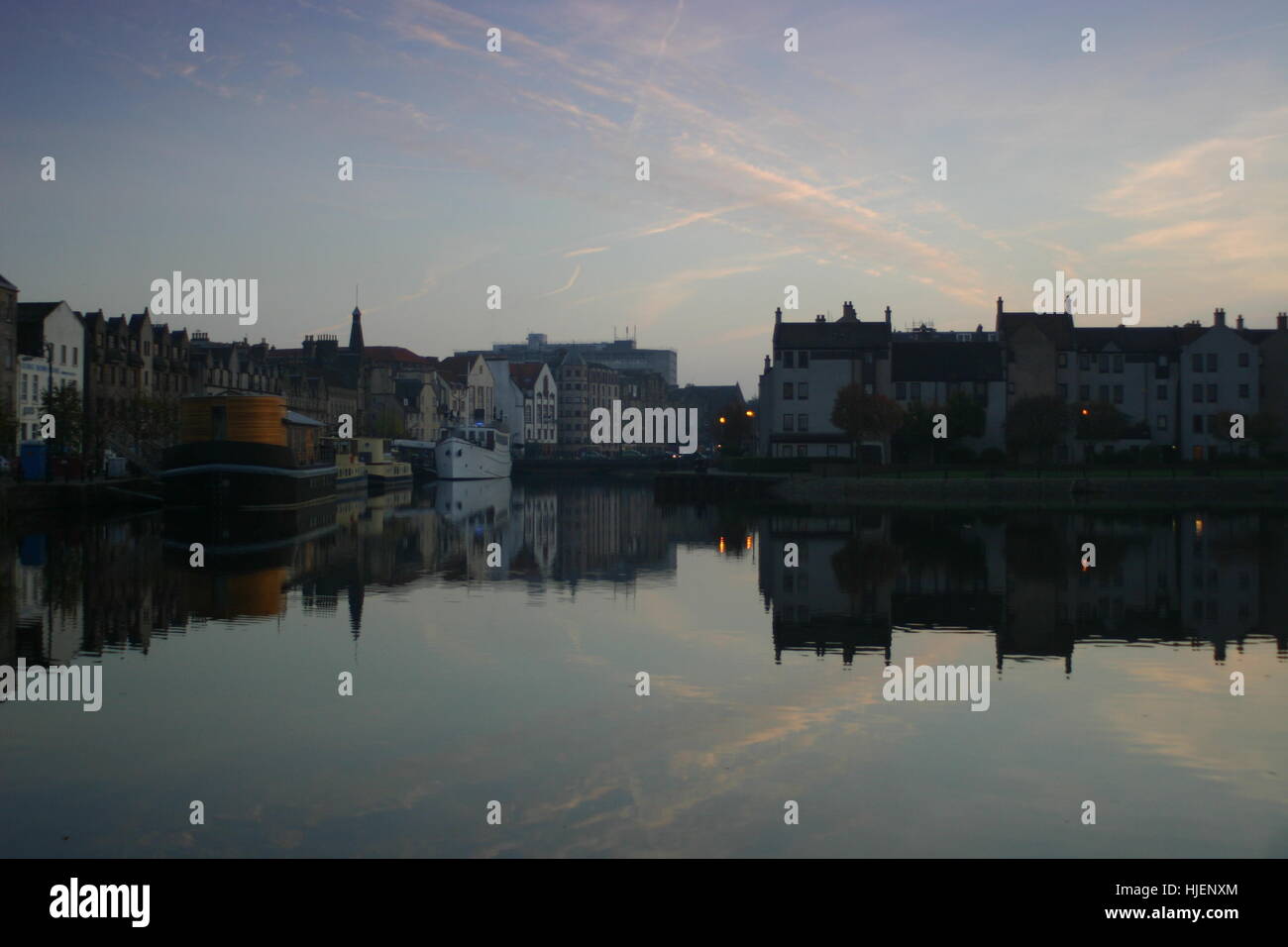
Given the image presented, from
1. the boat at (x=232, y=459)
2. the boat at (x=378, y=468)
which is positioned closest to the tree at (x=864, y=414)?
the boat at (x=378, y=468)

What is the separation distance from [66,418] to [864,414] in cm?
4986

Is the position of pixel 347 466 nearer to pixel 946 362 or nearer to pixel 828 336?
pixel 828 336

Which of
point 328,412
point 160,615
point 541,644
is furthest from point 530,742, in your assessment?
point 328,412

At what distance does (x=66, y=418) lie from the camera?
60781 millimetres

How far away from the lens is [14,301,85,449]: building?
6694cm

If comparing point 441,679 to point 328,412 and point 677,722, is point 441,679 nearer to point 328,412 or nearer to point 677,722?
point 677,722

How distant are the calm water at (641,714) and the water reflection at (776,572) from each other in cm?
20

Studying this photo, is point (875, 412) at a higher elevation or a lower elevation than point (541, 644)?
higher

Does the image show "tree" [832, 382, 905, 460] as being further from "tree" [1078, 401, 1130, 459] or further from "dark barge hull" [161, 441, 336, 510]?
"dark barge hull" [161, 441, 336, 510]

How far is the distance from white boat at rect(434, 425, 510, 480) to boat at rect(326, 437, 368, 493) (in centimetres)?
1616

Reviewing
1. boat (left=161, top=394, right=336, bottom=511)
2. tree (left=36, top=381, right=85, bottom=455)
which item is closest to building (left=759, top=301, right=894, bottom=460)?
boat (left=161, top=394, right=336, bottom=511)

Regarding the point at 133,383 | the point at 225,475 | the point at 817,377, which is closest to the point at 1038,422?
the point at 817,377

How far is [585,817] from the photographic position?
424 inches
